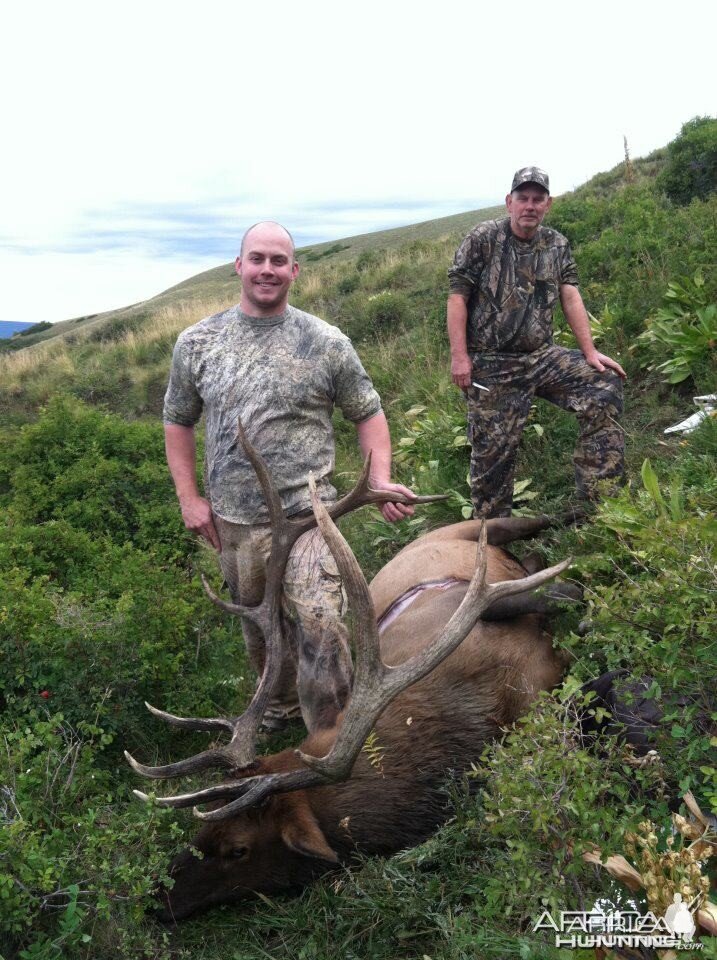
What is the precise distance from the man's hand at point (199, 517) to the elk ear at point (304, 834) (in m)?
1.60

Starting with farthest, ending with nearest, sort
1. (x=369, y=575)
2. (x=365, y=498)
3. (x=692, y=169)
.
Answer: (x=692, y=169), (x=369, y=575), (x=365, y=498)

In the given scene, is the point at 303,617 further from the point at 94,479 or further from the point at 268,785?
the point at 94,479

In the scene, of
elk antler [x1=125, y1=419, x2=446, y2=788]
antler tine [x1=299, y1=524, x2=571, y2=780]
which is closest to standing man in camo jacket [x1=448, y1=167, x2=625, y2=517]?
elk antler [x1=125, y1=419, x2=446, y2=788]

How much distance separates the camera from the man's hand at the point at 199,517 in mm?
4539

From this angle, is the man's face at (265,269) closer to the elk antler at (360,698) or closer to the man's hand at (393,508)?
the man's hand at (393,508)

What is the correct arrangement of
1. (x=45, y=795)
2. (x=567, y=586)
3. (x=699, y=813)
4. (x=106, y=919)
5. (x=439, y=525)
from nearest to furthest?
(x=699, y=813) → (x=106, y=919) → (x=45, y=795) → (x=567, y=586) → (x=439, y=525)

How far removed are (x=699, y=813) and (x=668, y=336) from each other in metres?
5.07

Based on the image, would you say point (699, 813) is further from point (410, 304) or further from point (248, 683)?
point (410, 304)

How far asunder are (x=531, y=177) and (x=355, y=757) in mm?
3952

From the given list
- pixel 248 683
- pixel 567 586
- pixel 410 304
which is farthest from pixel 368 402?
pixel 410 304

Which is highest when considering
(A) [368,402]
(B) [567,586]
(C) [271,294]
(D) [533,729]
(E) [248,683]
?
(C) [271,294]

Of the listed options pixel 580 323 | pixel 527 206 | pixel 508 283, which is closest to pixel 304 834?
pixel 508 283

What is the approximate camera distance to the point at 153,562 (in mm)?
6801

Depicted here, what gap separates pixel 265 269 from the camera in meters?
4.30
